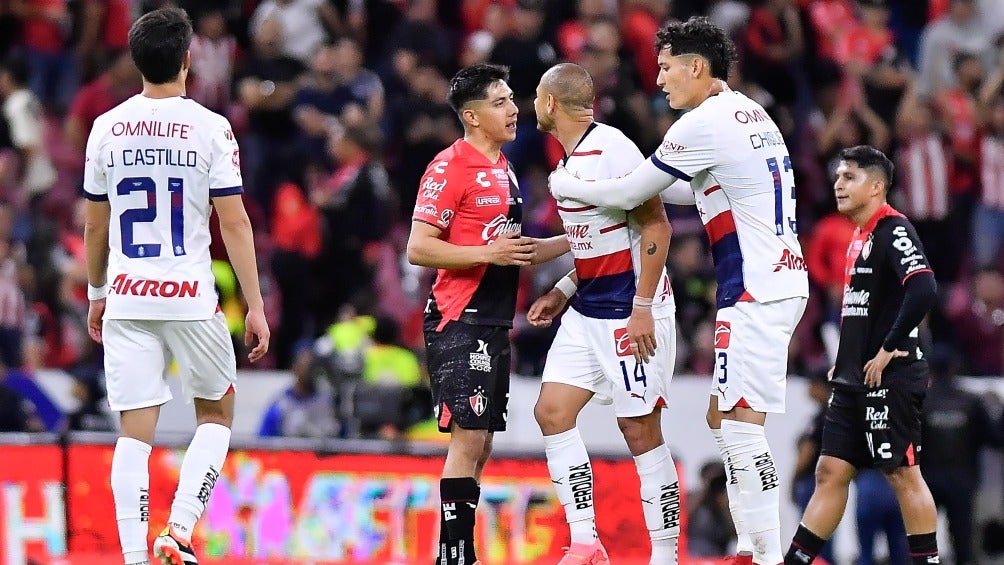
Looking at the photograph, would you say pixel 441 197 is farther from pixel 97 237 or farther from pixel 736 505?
pixel 736 505

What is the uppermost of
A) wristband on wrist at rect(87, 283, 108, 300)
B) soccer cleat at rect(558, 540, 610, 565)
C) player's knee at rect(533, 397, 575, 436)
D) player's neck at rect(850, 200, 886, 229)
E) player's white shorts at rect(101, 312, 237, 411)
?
player's neck at rect(850, 200, 886, 229)

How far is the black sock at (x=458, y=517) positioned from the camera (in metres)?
8.64

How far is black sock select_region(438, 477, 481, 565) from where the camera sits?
864 centimetres

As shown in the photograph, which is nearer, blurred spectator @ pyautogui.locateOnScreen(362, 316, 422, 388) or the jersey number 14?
the jersey number 14

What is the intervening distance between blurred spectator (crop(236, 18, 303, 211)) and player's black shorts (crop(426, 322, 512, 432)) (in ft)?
27.8

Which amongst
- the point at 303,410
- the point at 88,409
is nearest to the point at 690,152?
the point at 303,410

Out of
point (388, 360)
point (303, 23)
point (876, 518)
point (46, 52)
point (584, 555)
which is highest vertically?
point (303, 23)

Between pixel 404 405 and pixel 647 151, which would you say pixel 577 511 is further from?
pixel 647 151

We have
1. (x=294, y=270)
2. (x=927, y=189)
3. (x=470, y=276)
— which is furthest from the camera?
(x=927, y=189)

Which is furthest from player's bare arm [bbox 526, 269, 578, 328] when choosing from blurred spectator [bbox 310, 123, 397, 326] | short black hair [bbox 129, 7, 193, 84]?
blurred spectator [bbox 310, 123, 397, 326]

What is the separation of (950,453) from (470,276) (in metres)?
6.41

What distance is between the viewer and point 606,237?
342 inches

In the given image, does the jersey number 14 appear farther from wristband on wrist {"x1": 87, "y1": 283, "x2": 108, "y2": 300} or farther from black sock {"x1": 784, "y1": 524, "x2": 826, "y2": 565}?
wristband on wrist {"x1": 87, "y1": 283, "x2": 108, "y2": 300}

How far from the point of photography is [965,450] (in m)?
13.6
